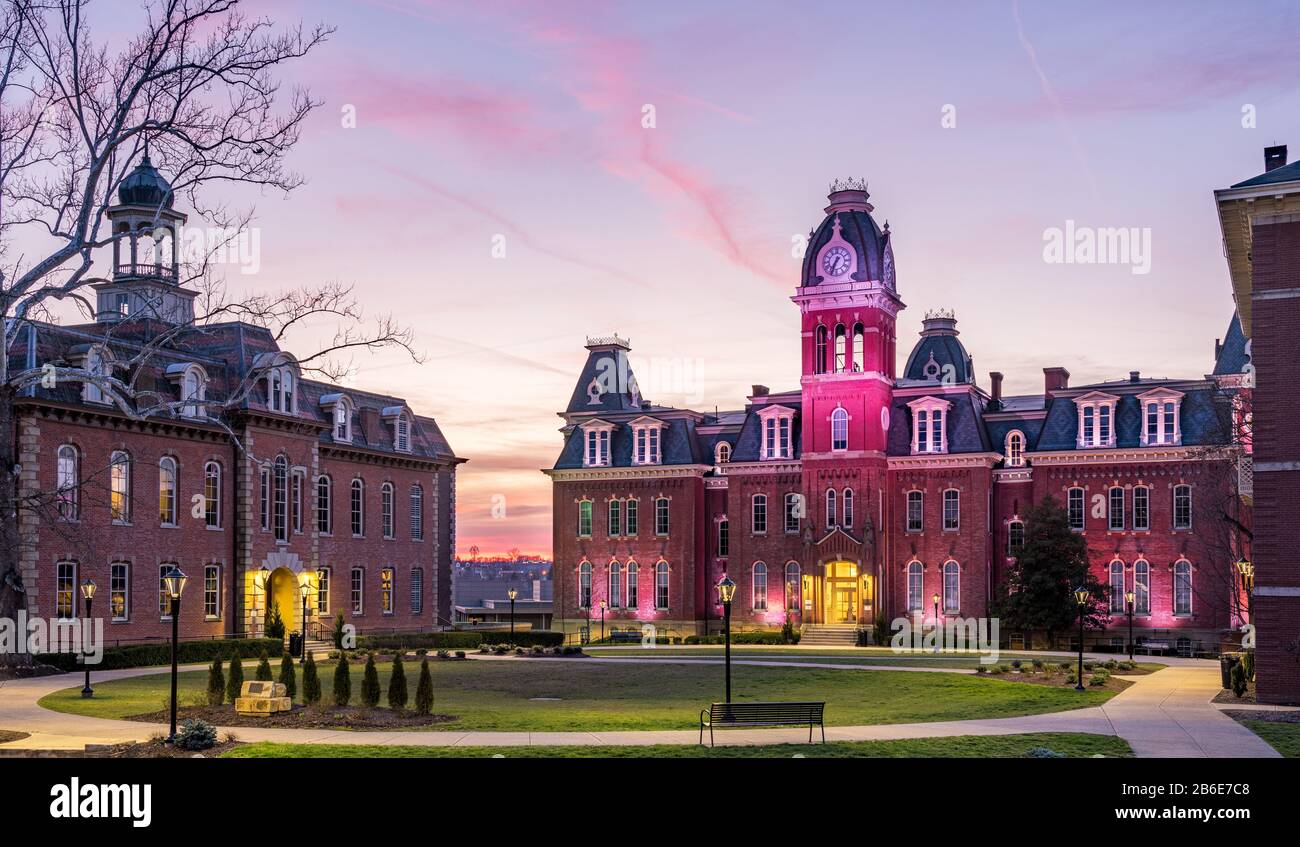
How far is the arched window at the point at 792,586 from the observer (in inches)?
2741

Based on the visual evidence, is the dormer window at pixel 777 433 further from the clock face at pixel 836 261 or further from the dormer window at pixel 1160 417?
the dormer window at pixel 1160 417

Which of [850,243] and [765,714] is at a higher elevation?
[850,243]

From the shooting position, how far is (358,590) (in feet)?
203

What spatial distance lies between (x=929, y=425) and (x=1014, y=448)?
4.24m

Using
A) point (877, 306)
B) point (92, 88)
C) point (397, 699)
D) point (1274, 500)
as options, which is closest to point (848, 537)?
point (877, 306)

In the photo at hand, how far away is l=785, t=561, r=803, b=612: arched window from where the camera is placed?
69625mm

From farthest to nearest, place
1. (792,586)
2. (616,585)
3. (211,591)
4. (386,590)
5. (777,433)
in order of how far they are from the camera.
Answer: (616,585), (777,433), (792,586), (386,590), (211,591)

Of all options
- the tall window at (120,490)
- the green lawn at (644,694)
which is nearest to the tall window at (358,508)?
the tall window at (120,490)

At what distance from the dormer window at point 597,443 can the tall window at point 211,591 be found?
25768 millimetres

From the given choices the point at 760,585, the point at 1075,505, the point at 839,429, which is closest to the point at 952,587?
the point at 1075,505

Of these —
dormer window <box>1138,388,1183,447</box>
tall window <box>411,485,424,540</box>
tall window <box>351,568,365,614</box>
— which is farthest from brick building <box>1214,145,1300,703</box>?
tall window <box>411,485,424,540</box>

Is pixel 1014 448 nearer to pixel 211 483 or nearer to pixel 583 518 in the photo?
pixel 583 518

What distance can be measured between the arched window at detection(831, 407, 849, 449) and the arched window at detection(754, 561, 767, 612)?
24.8 ft

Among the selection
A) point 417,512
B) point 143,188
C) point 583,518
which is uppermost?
point 143,188
